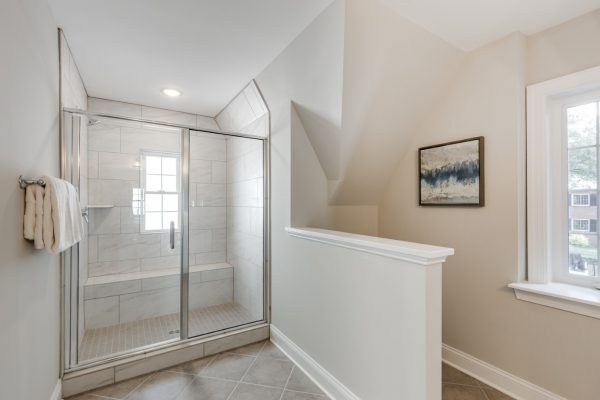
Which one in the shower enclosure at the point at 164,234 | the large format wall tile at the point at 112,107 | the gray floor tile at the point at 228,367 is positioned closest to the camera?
the gray floor tile at the point at 228,367

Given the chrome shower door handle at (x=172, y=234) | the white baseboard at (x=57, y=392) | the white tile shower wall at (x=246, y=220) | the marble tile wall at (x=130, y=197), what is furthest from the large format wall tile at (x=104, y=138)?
the white baseboard at (x=57, y=392)

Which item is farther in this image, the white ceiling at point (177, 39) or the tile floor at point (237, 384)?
the tile floor at point (237, 384)

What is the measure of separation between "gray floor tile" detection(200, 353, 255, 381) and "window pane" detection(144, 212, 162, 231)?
52.3 inches

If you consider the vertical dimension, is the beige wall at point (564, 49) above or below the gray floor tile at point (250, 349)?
above

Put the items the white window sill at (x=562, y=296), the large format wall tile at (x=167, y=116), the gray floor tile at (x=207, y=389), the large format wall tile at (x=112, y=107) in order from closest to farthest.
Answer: the white window sill at (x=562, y=296) → the gray floor tile at (x=207, y=389) → the large format wall tile at (x=112, y=107) → the large format wall tile at (x=167, y=116)

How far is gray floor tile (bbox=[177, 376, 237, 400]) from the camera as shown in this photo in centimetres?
183

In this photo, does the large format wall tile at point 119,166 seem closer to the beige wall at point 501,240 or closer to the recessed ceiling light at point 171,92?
the recessed ceiling light at point 171,92

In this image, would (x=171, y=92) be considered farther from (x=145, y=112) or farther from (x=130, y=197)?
(x=130, y=197)

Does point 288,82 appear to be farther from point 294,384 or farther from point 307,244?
point 294,384

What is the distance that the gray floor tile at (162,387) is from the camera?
6.03ft

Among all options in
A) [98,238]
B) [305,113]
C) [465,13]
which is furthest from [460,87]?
[98,238]

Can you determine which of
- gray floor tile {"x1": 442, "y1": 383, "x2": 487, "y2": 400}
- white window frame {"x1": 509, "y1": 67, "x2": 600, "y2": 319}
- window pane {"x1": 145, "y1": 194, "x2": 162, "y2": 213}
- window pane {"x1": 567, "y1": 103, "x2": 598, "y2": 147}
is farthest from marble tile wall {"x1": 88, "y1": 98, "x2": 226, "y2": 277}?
window pane {"x1": 567, "y1": 103, "x2": 598, "y2": 147}

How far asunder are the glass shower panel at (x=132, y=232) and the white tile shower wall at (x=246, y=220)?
61 cm

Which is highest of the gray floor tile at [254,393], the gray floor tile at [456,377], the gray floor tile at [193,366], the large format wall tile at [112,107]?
the large format wall tile at [112,107]
